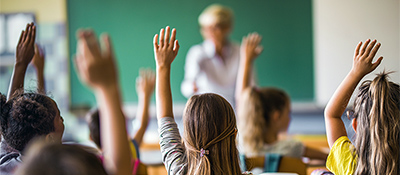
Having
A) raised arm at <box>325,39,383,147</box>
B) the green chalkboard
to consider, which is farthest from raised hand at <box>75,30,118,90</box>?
the green chalkboard

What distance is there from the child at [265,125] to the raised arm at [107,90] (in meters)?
1.50

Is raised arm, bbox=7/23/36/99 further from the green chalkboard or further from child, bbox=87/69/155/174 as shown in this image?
the green chalkboard

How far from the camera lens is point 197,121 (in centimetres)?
141

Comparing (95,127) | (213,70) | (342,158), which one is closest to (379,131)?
(342,158)

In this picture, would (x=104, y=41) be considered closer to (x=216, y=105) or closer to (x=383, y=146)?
(x=216, y=105)

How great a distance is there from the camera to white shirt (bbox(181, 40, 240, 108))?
12.7ft

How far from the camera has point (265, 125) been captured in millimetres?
2414

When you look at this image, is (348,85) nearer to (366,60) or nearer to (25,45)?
(366,60)

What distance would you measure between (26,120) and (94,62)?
0.79m

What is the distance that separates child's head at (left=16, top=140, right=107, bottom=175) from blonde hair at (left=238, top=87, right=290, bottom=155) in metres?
1.63

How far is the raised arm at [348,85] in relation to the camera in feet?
4.57

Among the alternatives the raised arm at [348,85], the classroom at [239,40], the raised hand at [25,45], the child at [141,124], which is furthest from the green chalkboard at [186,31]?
the raised arm at [348,85]

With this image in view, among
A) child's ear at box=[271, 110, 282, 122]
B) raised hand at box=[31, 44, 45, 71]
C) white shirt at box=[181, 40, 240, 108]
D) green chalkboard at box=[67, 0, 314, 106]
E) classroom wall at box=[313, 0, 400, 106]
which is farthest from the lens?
green chalkboard at box=[67, 0, 314, 106]

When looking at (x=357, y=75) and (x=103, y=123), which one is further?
(x=357, y=75)
